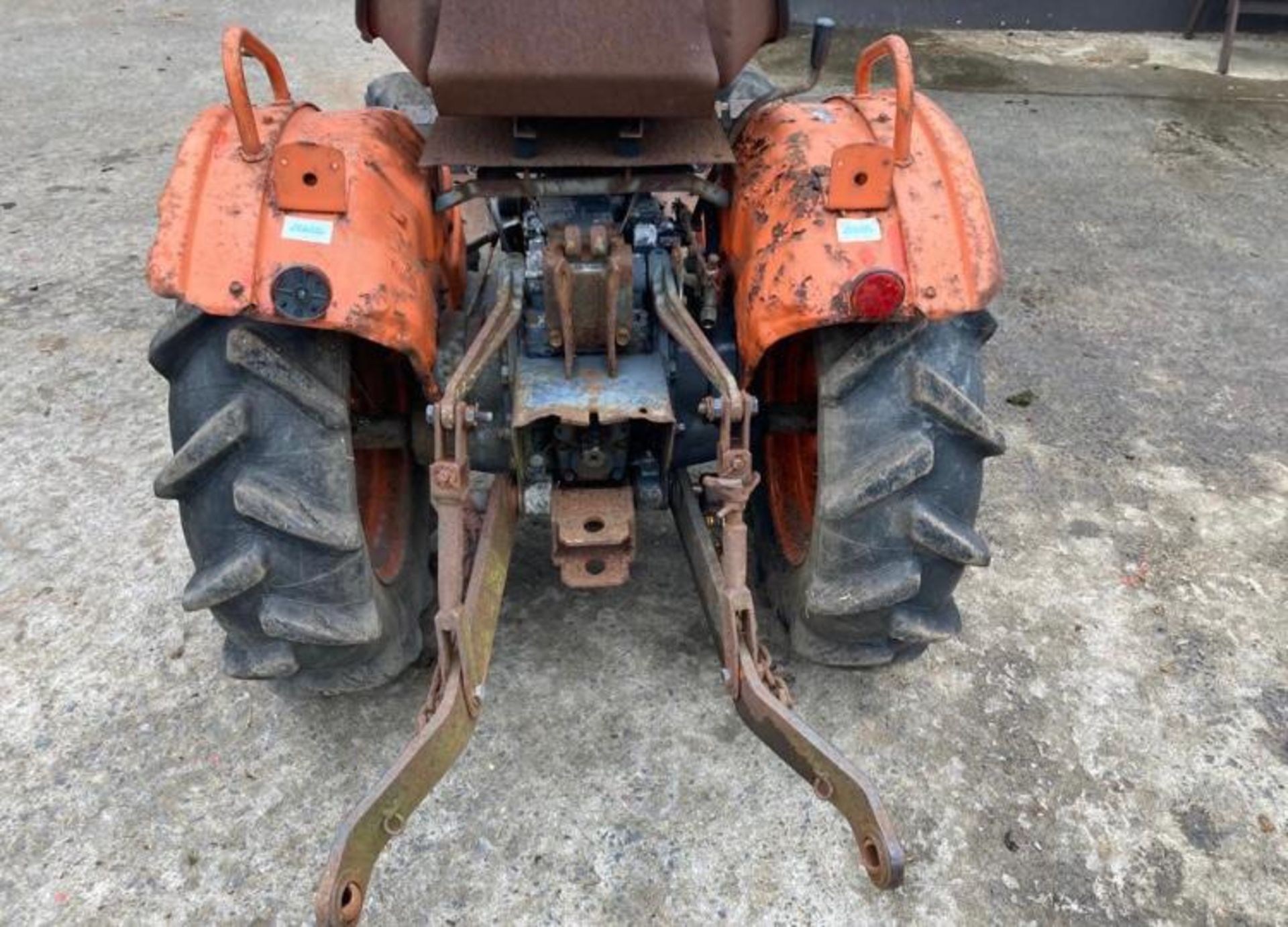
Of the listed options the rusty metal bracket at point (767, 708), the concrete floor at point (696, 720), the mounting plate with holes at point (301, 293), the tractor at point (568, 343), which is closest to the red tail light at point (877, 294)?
the tractor at point (568, 343)

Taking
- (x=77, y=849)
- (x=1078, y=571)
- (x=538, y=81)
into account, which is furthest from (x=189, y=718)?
(x=1078, y=571)

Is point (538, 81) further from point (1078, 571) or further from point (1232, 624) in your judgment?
point (1232, 624)

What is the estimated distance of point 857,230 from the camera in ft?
6.49

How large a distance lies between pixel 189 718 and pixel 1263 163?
21.0ft

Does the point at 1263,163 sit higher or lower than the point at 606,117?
lower

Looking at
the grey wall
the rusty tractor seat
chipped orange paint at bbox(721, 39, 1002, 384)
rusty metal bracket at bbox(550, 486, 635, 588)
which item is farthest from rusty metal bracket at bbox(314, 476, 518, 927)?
the grey wall

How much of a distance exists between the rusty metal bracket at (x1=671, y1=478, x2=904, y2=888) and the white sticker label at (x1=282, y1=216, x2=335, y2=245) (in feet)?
2.75

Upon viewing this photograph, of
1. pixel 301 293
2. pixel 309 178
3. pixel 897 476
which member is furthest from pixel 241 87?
pixel 897 476

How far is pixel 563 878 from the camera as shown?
2.11m

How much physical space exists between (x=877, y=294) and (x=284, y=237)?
107 cm

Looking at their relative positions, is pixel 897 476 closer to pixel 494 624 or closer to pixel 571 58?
pixel 494 624

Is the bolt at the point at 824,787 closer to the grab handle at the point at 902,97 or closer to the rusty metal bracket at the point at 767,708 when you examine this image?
the rusty metal bracket at the point at 767,708

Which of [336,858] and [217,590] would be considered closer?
[336,858]

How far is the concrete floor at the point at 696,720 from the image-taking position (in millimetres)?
2117
